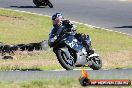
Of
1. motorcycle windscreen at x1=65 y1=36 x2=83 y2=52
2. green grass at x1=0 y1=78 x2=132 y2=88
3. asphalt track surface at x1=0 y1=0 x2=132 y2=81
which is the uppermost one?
motorcycle windscreen at x1=65 y1=36 x2=83 y2=52

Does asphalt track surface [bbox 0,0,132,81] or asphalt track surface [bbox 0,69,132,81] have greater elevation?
asphalt track surface [bbox 0,69,132,81]

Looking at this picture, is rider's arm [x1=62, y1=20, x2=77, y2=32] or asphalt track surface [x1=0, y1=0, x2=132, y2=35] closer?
rider's arm [x1=62, y1=20, x2=77, y2=32]

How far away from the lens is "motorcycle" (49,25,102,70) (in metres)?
13.6

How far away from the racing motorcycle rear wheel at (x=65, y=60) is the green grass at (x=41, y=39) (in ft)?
4.32

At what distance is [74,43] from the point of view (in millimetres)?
13969

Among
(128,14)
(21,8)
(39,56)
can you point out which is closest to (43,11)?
(21,8)

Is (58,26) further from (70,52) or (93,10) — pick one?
(93,10)

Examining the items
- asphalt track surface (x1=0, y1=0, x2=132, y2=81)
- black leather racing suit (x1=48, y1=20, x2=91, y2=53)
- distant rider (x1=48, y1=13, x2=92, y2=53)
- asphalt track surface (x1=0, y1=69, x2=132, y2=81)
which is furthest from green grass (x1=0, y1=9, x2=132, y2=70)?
asphalt track surface (x1=0, y1=69, x2=132, y2=81)

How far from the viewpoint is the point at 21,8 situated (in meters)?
35.8

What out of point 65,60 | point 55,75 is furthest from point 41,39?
point 55,75

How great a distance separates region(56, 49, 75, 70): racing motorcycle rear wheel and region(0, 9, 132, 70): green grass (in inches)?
51.8

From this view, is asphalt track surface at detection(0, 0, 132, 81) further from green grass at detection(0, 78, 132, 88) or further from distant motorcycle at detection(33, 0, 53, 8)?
green grass at detection(0, 78, 132, 88)

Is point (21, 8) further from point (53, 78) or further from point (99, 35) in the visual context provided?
point (53, 78)

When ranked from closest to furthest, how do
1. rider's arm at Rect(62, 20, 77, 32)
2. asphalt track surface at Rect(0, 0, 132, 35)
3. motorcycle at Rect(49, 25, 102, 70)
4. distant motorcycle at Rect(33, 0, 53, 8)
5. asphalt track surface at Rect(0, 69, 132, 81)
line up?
asphalt track surface at Rect(0, 69, 132, 81) → motorcycle at Rect(49, 25, 102, 70) → rider's arm at Rect(62, 20, 77, 32) → asphalt track surface at Rect(0, 0, 132, 35) → distant motorcycle at Rect(33, 0, 53, 8)
